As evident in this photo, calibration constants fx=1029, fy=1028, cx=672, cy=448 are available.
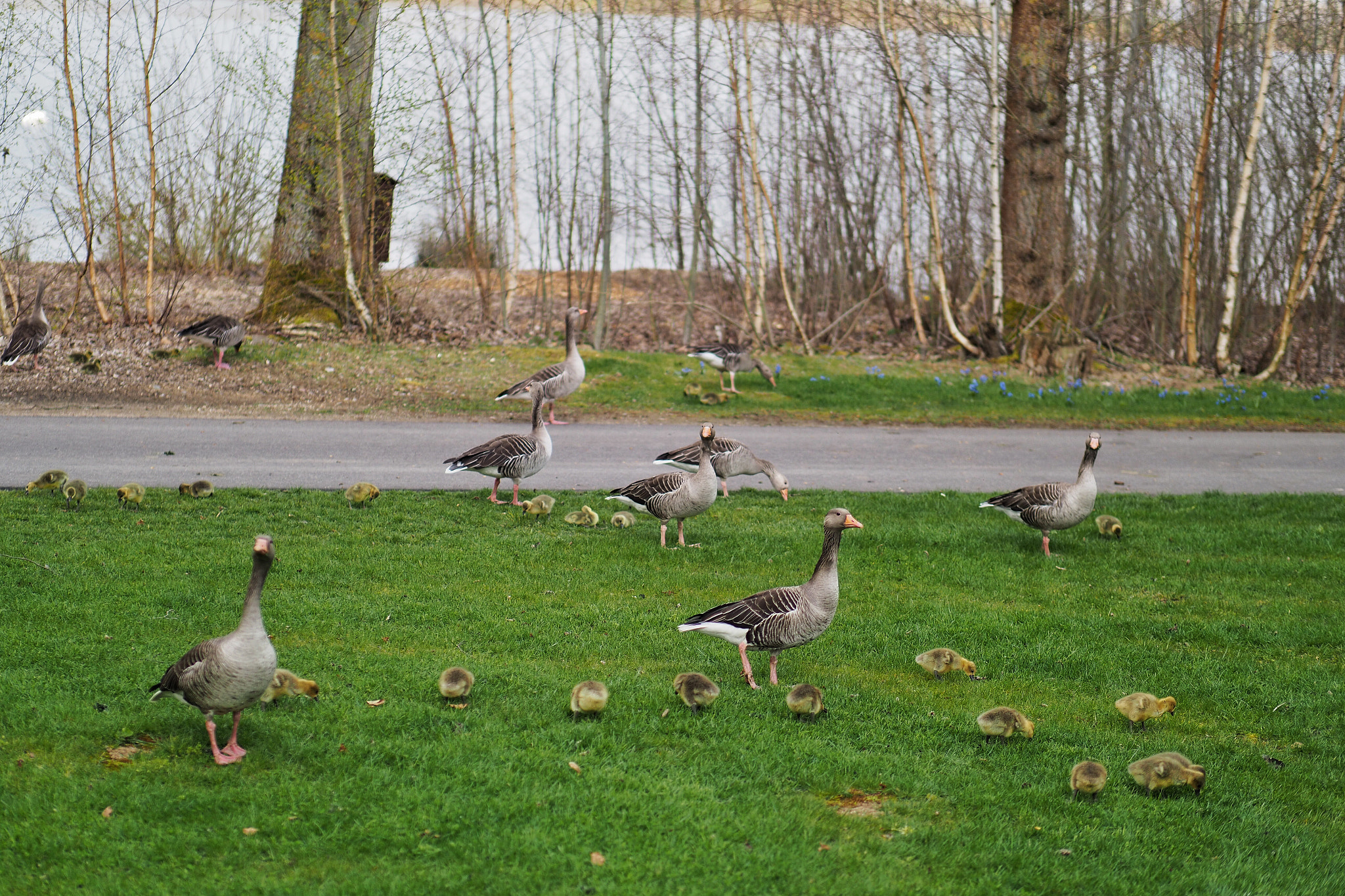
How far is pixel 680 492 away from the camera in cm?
977

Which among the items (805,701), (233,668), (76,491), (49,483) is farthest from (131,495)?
(805,701)

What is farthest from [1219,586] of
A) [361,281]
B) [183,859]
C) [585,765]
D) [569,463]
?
[361,281]

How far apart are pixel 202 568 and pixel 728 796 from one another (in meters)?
5.45

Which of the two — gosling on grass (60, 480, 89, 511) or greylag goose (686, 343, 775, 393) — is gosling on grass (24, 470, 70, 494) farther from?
greylag goose (686, 343, 775, 393)

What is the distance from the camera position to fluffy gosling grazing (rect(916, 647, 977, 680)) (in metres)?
7.33

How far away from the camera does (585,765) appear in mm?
5688

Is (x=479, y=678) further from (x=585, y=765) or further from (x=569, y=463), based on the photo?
(x=569, y=463)

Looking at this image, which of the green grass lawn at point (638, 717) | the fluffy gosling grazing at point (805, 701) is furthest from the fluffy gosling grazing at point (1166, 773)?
the fluffy gosling grazing at point (805, 701)

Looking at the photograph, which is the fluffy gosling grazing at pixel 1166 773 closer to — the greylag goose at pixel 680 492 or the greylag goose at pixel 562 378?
the greylag goose at pixel 680 492

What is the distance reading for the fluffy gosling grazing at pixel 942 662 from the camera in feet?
24.0

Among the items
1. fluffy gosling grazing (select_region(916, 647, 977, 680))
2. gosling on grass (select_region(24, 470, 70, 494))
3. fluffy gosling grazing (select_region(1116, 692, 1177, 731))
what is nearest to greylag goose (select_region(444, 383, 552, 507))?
gosling on grass (select_region(24, 470, 70, 494))

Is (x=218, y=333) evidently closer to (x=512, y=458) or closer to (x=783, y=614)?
(x=512, y=458)

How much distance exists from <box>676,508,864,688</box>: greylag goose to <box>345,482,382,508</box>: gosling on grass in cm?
544

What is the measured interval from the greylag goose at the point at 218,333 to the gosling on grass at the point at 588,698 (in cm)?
1497
